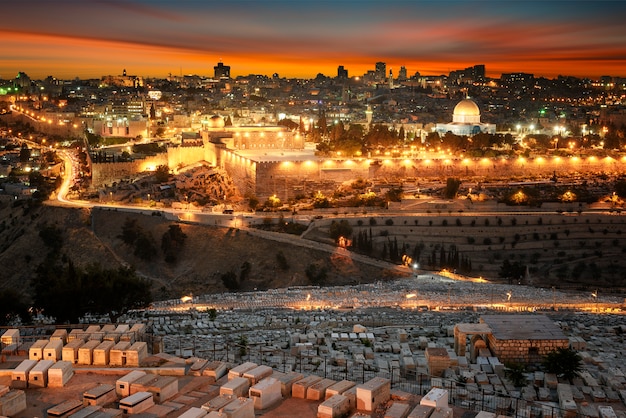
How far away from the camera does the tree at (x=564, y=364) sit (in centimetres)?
1037

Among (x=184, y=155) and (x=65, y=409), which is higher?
(x=184, y=155)

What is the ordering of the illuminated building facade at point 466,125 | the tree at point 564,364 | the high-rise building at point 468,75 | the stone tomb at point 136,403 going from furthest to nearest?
the high-rise building at point 468,75
the illuminated building facade at point 466,125
the tree at point 564,364
the stone tomb at point 136,403

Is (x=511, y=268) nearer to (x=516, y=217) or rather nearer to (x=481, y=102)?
(x=516, y=217)

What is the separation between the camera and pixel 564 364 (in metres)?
10.4

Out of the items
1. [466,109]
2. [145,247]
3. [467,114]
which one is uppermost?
[466,109]

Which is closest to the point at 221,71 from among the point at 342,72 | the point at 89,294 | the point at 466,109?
the point at 342,72

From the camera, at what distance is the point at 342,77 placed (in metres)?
109

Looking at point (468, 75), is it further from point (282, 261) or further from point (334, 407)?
point (334, 407)

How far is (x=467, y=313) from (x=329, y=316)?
2860 mm

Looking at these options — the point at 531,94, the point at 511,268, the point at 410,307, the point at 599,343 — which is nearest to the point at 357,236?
the point at 511,268

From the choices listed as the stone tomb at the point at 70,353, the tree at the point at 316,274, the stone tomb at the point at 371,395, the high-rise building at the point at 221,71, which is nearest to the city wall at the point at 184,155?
the tree at the point at 316,274

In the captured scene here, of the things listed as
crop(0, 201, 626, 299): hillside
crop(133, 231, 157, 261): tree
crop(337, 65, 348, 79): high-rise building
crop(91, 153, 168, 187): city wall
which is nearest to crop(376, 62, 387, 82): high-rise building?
crop(337, 65, 348, 79): high-rise building

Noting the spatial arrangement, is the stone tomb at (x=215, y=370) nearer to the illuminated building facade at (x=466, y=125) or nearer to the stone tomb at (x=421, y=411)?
the stone tomb at (x=421, y=411)

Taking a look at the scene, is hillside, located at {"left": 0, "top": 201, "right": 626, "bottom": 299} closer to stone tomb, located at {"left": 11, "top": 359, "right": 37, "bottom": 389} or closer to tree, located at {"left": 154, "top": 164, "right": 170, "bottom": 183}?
tree, located at {"left": 154, "top": 164, "right": 170, "bottom": 183}
